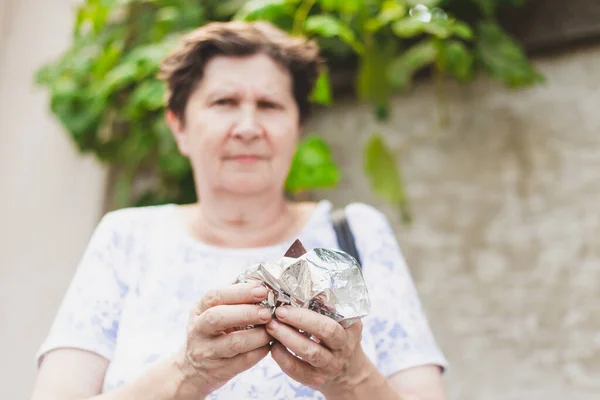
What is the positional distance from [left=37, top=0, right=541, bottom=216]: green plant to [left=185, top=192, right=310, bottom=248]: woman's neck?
50cm

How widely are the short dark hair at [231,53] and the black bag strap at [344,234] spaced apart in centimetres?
23

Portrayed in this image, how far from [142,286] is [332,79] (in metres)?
1.13

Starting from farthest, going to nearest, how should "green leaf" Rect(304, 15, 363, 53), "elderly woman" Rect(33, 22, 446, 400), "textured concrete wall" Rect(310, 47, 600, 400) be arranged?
"textured concrete wall" Rect(310, 47, 600, 400)
"green leaf" Rect(304, 15, 363, 53)
"elderly woman" Rect(33, 22, 446, 400)

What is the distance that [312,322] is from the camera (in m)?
0.70

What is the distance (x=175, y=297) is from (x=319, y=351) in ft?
1.29

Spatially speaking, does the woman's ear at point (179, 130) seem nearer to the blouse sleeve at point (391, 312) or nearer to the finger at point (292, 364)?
the blouse sleeve at point (391, 312)

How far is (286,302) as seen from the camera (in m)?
0.71

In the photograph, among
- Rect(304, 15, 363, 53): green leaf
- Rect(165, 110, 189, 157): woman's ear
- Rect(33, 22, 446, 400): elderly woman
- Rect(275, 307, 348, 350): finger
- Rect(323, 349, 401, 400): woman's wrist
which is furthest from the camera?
Rect(304, 15, 363, 53): green leaf

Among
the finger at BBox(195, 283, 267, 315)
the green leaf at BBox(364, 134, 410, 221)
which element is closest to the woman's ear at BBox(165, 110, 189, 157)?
the finger at BBox(195, 283, 267, 315)

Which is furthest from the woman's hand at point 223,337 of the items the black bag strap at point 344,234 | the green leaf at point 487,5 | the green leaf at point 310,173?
the green leaf at point 487,5

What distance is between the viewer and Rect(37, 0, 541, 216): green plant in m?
1.67

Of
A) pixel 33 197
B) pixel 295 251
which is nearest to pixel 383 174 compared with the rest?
pixel 295 251

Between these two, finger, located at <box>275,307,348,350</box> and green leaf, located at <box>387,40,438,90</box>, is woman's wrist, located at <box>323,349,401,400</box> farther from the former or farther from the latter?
green leaf, located at <box>387,40,438,90</box>

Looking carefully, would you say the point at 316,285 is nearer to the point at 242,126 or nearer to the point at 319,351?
the point at 319,351
